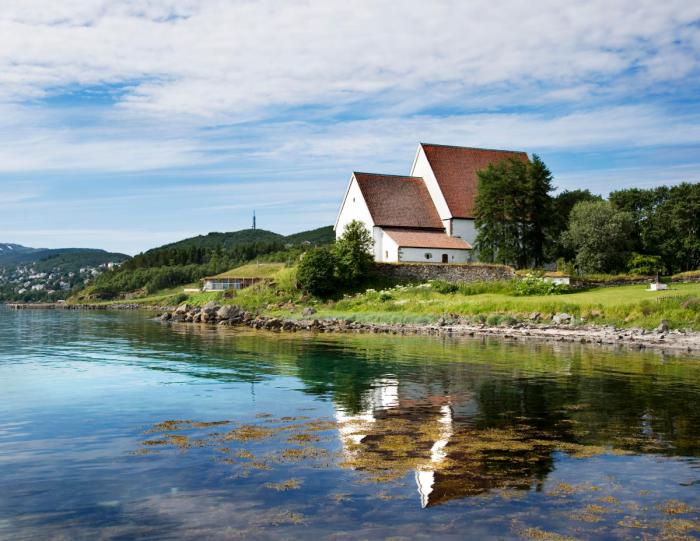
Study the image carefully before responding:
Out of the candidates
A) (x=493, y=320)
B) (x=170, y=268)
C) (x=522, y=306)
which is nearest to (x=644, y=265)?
(x=522, y=306)

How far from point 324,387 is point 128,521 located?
11.6m

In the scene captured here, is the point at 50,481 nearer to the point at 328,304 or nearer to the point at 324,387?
the point at 324,387

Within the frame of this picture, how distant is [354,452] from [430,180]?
54.1m

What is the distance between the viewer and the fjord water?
8273 mm

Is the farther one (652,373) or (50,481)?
(652,373)

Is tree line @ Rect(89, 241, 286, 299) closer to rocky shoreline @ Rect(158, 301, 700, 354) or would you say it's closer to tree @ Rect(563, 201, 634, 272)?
rocky shoreline @ Rect(158, 301, 700, 354)

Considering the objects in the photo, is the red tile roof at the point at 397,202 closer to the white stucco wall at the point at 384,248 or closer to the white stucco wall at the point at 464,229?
the white stucco wall at the point at 384,248

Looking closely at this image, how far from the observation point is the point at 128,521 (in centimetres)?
829

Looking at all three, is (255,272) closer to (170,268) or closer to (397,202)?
(397,202)

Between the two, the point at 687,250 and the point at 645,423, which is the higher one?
the point at 687,250

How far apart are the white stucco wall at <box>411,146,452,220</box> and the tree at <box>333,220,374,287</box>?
8.82m

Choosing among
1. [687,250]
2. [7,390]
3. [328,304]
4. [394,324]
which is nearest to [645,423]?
[7,390]

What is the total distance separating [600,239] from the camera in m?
55.2

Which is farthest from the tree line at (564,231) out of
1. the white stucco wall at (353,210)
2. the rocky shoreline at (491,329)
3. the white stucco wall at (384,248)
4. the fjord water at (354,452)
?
the fjord water at (354,452)
